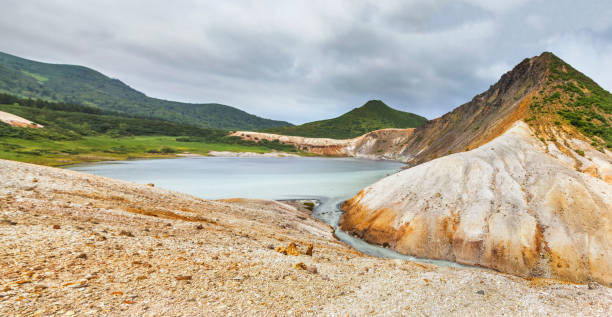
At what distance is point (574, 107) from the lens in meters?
44.2

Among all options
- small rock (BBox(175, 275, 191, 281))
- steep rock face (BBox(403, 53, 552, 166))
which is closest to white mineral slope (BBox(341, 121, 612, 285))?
small rock (BBox(175, 275, 191, 281))

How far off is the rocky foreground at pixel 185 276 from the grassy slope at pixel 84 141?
7863cm

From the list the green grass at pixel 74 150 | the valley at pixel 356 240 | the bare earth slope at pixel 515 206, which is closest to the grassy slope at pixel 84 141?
the green grass at pixel 74 150

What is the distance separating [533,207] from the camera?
2302 cm

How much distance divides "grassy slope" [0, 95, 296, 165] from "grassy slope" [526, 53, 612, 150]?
113 meters

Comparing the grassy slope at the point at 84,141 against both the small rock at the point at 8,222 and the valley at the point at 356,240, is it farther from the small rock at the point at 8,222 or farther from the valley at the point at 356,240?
the small rock at the point at 8,222

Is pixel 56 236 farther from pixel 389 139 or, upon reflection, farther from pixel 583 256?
pixel 389 139

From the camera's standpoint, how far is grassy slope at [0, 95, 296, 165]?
82.0 meters

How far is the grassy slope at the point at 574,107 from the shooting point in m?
37.2

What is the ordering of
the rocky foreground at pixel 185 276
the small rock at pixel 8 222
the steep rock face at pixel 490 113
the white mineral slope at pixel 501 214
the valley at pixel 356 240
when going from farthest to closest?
the steep rock face at pixel 490 113 → the white mineral slope at pixel 501 214 → the small rock at pixel 8 222 → the valley at pixel 356 240 → the rocky foreground at pixel 185 276

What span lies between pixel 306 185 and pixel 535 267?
4165 centimetres

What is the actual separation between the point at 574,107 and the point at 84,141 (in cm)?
17245

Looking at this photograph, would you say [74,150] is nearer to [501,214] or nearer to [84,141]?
[84,141]

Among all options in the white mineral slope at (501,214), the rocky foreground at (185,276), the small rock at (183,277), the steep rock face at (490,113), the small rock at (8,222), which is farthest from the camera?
the steep rock face at (490,113)
